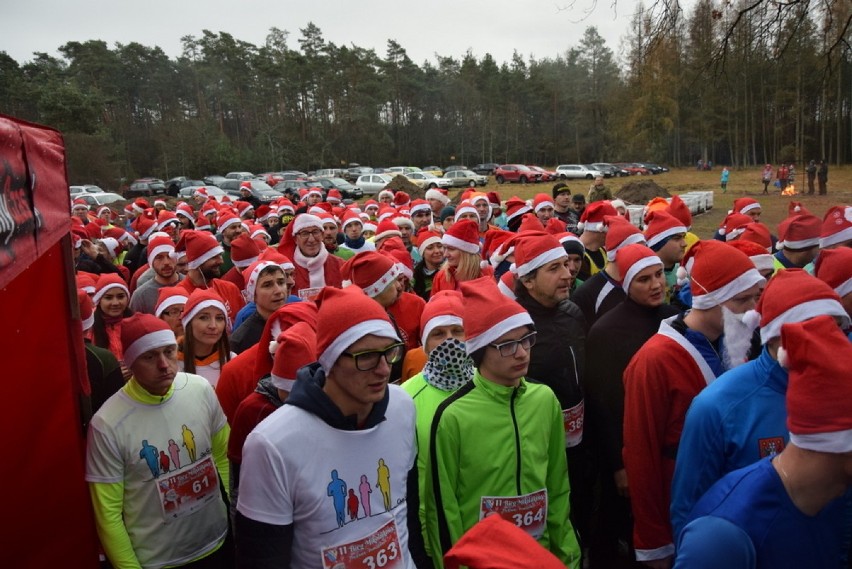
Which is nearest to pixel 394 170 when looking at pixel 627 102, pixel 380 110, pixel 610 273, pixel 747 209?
pixel 380 110

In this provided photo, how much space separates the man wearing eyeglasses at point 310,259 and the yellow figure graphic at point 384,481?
15.6ft

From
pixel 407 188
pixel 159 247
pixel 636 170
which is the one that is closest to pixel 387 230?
pixel 159 247

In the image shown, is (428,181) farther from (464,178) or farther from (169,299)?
(169,299)

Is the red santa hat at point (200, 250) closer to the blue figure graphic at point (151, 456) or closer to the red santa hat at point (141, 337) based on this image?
the red santa hat at point (141, 337)

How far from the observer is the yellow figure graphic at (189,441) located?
Answer: 317cm

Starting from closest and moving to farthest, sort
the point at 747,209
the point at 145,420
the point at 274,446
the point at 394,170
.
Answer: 1. the point at 274,446
2. the point at 145,420
3. the point at 747,209
4. the point at 394,170

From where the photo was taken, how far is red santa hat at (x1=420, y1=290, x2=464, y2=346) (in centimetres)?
365

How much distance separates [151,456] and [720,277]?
10.0 ft

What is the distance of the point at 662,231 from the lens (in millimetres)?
5688

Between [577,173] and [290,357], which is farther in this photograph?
[577,173]

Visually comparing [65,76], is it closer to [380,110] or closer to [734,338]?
[380,110]

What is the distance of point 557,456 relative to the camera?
3084mm

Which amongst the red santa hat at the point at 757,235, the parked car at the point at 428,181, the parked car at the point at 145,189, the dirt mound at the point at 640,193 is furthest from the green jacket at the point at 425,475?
the parked car at the point at 145,189

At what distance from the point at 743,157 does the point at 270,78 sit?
55.8 meters
